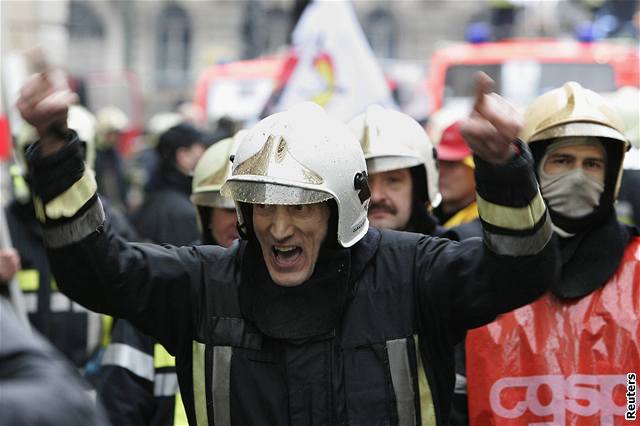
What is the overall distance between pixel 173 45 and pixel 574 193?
142 ft

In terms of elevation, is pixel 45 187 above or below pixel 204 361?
above

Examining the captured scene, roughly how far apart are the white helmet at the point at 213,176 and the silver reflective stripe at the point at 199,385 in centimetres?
158

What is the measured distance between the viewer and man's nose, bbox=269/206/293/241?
3238 millimetres

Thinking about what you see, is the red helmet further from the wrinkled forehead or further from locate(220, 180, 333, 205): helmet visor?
locate(220, 180, 333, 205): helmet visor

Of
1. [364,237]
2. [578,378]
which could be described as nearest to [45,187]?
[364,237]

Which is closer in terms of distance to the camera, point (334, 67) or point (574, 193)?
point (574, 193)

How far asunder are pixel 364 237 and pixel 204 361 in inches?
20.5

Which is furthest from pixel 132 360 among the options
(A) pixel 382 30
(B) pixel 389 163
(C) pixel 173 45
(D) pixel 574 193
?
(C) pixel 173 45

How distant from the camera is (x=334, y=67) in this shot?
7348 mm

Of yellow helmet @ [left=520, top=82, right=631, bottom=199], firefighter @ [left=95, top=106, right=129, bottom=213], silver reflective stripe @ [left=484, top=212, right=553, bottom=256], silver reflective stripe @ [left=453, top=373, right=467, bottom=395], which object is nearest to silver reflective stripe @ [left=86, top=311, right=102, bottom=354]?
silver reflective stripe @ [left=453, top=373, right=467, bottom=395]

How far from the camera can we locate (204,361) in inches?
128

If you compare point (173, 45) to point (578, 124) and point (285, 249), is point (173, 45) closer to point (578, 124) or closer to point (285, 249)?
point (578, 124)

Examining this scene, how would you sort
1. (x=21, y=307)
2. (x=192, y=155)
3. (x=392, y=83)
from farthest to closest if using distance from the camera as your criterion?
(x=392, y=83) → (x=192, y=155) → (x=21, y=307)

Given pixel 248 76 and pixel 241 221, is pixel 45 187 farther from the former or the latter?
pixel 248 76
